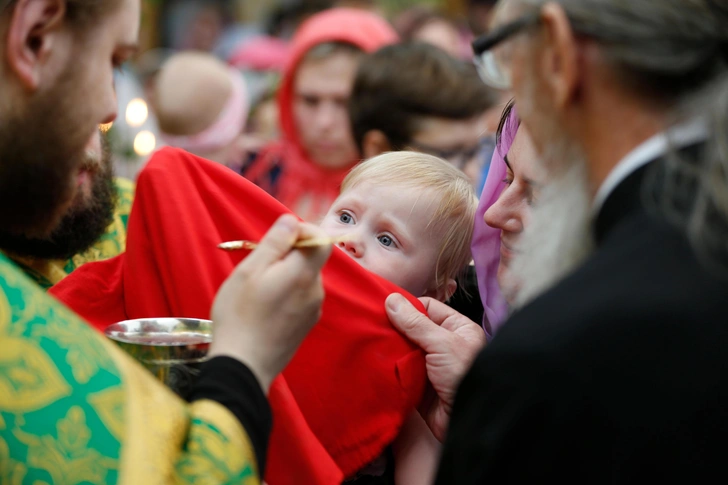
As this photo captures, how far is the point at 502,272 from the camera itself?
2.46 m

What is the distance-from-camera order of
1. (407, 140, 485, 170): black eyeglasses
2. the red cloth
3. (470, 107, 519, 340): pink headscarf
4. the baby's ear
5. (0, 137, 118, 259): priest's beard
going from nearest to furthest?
the red cloth < (0, 137, 118, 259): priest's beard < (470, 107, 519, 340): pink headscarf < the baby's ear < (407, 140, 485, 170): black eyeglasses

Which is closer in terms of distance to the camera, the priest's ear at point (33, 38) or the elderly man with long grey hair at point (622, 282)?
the elderly man with long grey hair at point (622, 282)

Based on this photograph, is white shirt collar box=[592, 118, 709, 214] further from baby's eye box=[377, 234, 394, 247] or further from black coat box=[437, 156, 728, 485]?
baby's eye box=[377, 234, 394, 247]

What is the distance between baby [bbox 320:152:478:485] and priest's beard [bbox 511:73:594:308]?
35.5 inches

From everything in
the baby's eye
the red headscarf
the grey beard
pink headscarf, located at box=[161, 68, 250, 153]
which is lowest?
pink headscarf, located at box=[161, 68, 250, 153]

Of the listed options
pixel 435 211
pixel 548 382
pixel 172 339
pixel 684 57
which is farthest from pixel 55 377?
pixel 435 211

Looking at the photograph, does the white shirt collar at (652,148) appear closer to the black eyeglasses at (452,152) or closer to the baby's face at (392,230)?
the baby's face at (392,230)

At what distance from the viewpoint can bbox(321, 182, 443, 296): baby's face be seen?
103 inches

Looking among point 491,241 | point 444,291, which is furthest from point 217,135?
point 491,241

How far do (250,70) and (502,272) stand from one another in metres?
6.77

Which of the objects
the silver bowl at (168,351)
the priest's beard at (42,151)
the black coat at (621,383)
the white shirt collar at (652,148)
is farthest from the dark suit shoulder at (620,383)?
the priest's beard at (42,151)

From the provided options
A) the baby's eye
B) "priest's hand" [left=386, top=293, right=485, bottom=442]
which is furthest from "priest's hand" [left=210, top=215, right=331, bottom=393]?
the baby's eye

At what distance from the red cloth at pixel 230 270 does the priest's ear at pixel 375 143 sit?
7.29 ft

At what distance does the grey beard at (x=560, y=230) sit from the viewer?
1618 mm
